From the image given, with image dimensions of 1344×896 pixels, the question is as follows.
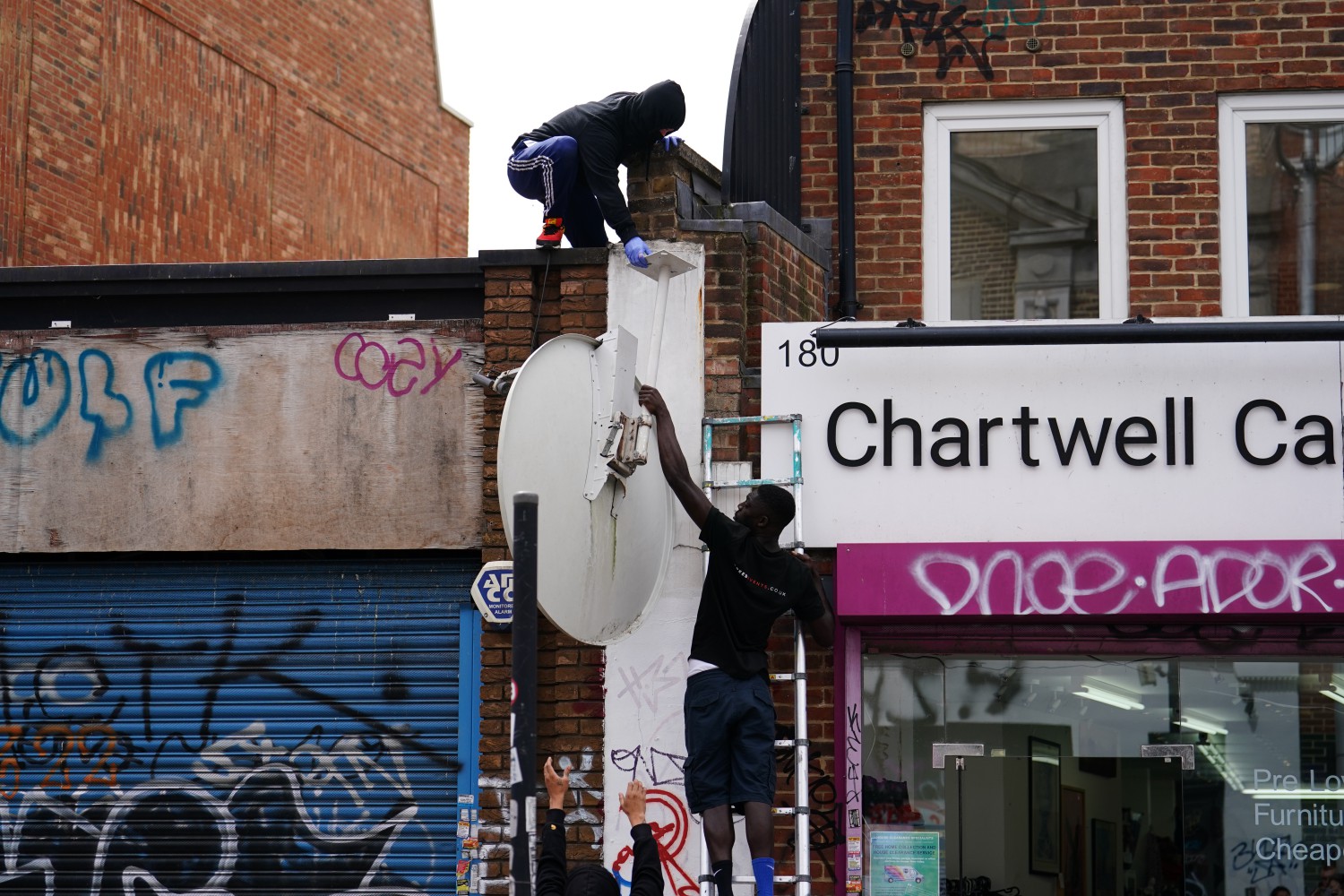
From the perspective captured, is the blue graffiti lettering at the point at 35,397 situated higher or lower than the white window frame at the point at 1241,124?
lower

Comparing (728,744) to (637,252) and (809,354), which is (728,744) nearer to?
(809,354)

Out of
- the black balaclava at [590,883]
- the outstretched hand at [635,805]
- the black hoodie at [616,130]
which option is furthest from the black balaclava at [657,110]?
the black balaclava at [590,883]

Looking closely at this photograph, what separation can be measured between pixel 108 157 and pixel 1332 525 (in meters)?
11.9

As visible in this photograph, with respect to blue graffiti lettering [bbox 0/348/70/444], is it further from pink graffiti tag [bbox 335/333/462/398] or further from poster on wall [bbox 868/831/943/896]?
poster on wall [bbox 868/831/943/896]

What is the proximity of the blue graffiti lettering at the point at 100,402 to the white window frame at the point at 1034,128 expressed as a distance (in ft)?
15.3

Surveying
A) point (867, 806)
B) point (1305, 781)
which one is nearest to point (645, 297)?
point (867, 806)

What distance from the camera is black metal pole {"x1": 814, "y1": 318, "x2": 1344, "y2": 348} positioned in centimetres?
877

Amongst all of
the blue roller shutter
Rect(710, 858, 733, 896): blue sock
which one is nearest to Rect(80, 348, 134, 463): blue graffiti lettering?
the blue roller shutter

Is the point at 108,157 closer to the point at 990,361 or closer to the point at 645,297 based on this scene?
the point at 645,297

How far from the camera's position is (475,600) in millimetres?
8969

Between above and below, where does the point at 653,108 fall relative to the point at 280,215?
A: below

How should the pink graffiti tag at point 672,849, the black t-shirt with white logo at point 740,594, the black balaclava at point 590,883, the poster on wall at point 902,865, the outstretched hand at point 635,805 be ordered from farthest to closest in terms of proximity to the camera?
1. the poster on wall at point 902,865
2. the pink graffiti tag at point 672,849
3. the black t-shirt with white logo at point 740,594
4. the outstretched hand at point 635,805
5. the black balaclava at point 590,883

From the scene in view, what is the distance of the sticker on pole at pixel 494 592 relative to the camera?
8.92m

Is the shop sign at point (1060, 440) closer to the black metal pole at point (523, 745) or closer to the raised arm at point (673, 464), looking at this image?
the raised arm at point (673, 464)
